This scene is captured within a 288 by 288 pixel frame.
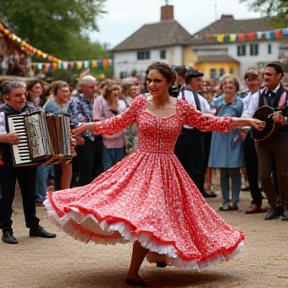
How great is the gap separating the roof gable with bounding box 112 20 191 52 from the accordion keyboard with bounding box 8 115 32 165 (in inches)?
3131

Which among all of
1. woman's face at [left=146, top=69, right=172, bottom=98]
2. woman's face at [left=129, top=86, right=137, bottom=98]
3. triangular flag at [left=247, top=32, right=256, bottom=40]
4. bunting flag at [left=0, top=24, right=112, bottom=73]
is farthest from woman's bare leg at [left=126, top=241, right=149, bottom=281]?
bunting flag at [left=0, top=24, right=112, bottom=73]

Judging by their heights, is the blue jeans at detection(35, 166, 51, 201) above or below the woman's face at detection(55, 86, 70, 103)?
below

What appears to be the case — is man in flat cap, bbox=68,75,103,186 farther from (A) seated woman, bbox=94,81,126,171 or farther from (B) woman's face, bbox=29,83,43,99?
(B) woman's face, bbox=29,83,43,99

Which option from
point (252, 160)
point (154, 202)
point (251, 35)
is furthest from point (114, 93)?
point (251, 35)

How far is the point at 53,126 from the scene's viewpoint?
8.32m

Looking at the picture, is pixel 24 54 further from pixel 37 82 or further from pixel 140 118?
pixel 140 118

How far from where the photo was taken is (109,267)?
7.12 meters

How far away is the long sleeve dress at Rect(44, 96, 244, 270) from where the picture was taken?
591 cm

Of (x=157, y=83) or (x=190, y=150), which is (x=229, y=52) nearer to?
(x=190, y=150)

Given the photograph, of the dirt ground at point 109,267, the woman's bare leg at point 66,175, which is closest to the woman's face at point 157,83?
the dirt ground at point 109,267

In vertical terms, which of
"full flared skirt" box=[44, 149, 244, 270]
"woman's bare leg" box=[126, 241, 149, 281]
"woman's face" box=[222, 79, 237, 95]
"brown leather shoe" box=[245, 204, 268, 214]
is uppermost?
"woman's face" box=[222, 79, 237, 95]

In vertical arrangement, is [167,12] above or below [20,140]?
above

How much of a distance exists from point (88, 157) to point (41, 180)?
97 centimetres

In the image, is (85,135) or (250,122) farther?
(85,135)
